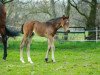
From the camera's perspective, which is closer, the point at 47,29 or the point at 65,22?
the point at 65,22

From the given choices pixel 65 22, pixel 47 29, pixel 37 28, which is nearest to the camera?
pixel 65 22

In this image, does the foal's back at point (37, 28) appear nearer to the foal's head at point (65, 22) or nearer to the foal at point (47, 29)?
the foal at point (47, 29)

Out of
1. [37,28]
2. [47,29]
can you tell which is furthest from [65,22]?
[37,28]

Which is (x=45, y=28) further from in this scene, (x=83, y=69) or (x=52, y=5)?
(x=52, y=5)

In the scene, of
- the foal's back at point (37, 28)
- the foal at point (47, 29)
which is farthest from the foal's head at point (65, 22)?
the foal's back at point (37, 28)

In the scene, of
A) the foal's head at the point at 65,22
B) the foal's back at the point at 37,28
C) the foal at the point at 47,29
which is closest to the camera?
the foal's head at the point at 65,22

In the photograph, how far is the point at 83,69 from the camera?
1195 centimetres

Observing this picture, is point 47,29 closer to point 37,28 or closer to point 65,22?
point 37,28

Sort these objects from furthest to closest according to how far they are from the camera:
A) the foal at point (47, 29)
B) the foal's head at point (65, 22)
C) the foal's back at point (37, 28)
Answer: the foal's back at point (37, 28) → the foal at point (47, 29) → the foal's head at point (65, 22)

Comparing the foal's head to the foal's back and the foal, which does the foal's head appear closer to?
the foal

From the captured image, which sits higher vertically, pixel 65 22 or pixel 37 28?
pixel 65 22

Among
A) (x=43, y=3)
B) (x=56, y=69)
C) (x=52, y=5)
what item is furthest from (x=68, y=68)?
(x=43, y=3)

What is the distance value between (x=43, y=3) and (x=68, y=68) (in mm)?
29577

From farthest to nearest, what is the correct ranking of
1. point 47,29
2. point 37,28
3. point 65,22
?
point 37,28, point 47,29, point 65,22
